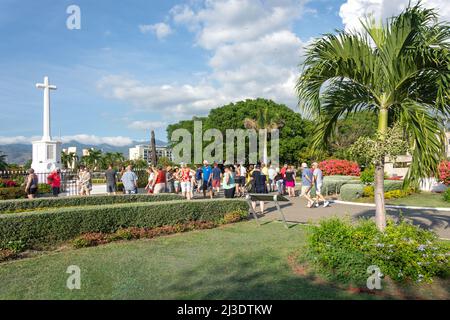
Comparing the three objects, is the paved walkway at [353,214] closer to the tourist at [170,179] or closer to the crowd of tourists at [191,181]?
the crowd of tourists at [191,181]

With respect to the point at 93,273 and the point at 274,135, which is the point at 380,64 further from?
the point at 274,135

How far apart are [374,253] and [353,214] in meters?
7.11

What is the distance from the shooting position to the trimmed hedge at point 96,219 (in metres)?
7.19

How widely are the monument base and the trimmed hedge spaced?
64.1ft

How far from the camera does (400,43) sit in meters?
6.20

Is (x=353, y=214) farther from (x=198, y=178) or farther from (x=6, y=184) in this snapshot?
(x=6, y=184)

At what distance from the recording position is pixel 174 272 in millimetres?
5863

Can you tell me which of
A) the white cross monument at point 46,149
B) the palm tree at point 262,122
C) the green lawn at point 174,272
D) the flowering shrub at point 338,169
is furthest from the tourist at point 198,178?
the palm tree at point 262,122

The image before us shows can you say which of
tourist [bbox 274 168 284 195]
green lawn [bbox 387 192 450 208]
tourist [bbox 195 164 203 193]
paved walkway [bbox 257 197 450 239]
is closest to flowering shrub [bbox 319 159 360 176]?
tourist [bbox 274 168 284 195]

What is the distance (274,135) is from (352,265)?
1628 inches

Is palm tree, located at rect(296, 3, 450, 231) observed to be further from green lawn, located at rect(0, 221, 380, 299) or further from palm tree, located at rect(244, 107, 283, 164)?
palm tree, located at rect(244, 107, 283, 164)

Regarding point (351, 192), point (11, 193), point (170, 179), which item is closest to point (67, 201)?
point (11, 193)
